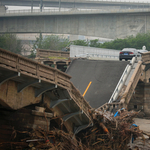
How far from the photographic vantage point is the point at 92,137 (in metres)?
16.7

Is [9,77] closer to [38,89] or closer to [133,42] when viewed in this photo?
[38,89]

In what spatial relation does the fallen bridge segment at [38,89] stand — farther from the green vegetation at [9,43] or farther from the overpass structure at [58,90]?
the green vegetation at [9,43]

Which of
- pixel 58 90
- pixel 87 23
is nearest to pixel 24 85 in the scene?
pixel 58 90

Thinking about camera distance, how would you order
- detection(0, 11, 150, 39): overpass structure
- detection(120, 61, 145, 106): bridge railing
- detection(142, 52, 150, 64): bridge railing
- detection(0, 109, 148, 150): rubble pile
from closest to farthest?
detection(0, 109, 148, 150): rubble pile < detection(120, 61, 145, 106): bridge railing < detection(142, 52, 150, 64): bridge railing < detection(0, 11, 150, 39): overpass structure

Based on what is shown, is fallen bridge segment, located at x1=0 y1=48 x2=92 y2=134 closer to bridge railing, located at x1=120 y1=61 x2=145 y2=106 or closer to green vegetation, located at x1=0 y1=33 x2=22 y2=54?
bridge railing, located at x1=120 y1=61 x2=145 y2=106

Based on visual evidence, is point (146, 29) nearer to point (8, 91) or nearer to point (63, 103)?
point (63, 103)

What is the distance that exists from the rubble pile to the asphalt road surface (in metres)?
4.72

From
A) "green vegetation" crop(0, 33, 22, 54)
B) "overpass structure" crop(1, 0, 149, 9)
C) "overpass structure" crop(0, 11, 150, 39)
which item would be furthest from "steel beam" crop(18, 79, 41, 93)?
"overpass structure" crop(1, 0, 149, 9)

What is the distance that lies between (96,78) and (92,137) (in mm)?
11420

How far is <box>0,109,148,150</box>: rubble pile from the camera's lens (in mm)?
13070

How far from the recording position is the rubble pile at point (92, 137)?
42.9ft

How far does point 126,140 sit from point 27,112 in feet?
23.4

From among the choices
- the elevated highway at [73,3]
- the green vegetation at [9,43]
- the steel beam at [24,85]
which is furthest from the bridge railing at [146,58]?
the elevated highway at [73,3]

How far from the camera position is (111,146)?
1650cm
